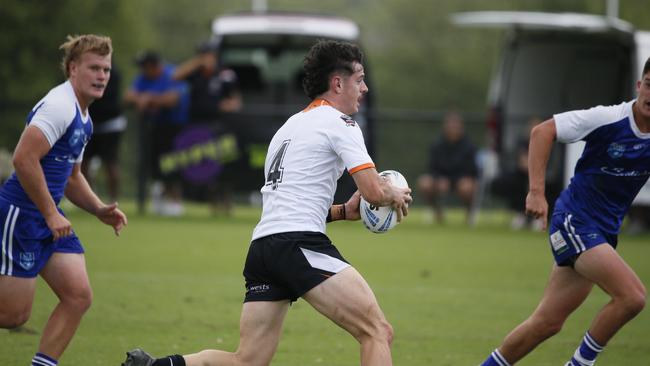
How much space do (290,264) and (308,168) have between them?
0.54 m

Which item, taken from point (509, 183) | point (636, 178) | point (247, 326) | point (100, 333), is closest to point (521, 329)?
point (636, 178)

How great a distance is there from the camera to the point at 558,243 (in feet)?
23.4

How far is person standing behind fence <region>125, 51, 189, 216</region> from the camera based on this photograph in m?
19.0

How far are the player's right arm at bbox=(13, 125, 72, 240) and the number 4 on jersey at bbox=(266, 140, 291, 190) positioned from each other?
131 cm

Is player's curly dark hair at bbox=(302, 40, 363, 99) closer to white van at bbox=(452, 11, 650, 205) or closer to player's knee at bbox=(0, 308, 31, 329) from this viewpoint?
player's knee at bbox=(0, 308, 31, 329)

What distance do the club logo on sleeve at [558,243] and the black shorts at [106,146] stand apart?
39.4 feet

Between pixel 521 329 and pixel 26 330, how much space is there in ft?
13.5

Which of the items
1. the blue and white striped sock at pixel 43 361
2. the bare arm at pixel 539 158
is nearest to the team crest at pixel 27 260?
the blue and white striped sock at pixel 43 361

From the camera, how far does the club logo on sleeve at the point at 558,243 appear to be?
7.11 metres

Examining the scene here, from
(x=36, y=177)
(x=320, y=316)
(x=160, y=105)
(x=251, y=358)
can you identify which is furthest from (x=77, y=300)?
(x=160, y=105)

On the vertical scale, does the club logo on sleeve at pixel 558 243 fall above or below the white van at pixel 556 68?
above

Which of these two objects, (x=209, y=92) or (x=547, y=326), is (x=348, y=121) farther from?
(x=209, y=92)

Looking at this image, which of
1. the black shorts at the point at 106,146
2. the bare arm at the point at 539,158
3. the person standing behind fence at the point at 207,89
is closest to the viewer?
the bare arm at the point at 539,158

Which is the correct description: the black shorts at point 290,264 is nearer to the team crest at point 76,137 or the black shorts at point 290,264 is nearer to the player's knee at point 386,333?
the player's knee at point 386,333
